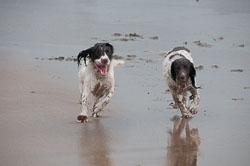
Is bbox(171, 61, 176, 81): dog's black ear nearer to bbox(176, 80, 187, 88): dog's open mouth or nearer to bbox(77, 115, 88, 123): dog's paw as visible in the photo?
bbox(176, 80, 187, 88): dog's open mouth

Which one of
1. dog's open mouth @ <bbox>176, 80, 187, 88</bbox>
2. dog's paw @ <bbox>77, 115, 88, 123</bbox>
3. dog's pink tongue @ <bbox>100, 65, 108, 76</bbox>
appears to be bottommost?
dog's paw @ <bbox>77, 115, 88, 123</bbox>

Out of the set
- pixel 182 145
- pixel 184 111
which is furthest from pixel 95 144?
pixel 184 111

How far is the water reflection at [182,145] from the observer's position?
22.5 feet

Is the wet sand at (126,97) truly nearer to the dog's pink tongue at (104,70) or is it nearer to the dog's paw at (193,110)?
the dog's paw at (193,110)

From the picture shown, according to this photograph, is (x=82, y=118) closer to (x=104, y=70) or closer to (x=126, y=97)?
(x=104, y=70)

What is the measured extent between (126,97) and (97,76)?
125 cm

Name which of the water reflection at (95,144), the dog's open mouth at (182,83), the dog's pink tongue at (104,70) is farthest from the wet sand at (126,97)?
the dog's pink tongue at (104,70)

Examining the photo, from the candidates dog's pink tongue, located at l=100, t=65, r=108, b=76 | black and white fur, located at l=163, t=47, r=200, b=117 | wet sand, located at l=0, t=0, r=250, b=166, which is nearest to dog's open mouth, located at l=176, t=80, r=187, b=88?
black and white fur, located at l=163, t=47, r=200, b=117

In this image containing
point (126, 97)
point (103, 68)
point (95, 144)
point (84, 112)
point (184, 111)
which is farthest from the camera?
point (126, 97)

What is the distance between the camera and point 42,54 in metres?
14.2

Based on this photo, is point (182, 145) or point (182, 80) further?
point (182, 80)

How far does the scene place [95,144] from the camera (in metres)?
7.49

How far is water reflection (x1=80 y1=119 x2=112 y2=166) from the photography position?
22.3ft

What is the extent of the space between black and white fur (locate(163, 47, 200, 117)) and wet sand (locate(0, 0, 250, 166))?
0.20 meters
